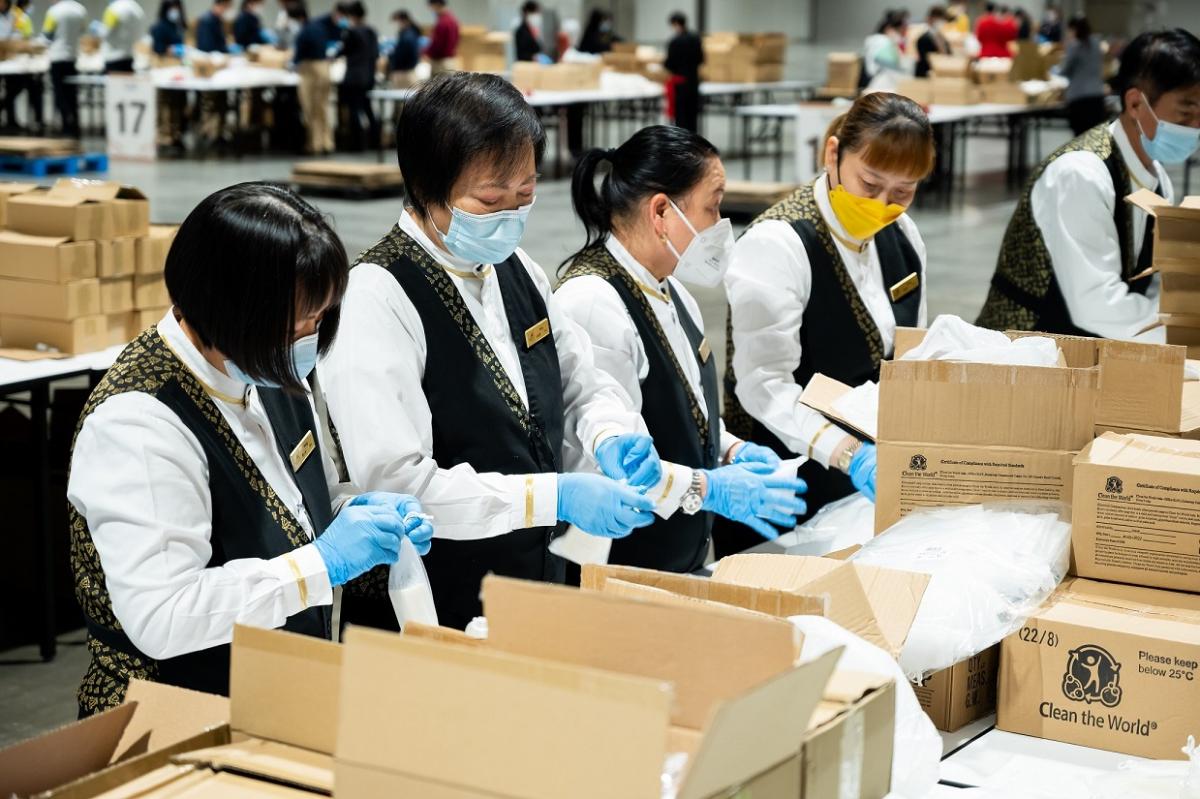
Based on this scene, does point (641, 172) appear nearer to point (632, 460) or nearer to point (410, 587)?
point (632, 460)

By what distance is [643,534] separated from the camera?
109 inches

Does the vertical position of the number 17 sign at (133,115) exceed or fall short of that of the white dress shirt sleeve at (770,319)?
it exceeds it

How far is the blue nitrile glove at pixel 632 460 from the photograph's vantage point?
7.93 feet

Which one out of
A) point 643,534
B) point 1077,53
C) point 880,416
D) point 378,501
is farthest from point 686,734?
point 1077,53

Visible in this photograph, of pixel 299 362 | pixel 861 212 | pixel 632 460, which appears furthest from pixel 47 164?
pixel 299 362

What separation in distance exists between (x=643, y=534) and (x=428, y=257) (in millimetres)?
760

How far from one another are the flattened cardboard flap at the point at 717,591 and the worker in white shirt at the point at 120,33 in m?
15.5

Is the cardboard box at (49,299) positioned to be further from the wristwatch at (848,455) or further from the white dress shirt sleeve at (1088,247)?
the white dress shirt sleeve at (1088,247)

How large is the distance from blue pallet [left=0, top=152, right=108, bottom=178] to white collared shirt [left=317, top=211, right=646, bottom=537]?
395 inches

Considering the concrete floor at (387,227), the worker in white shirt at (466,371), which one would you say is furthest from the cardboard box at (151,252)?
the worker in white shirt at (466,371)

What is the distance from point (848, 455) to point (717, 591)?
1.33 m

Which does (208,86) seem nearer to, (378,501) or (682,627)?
(378,501)

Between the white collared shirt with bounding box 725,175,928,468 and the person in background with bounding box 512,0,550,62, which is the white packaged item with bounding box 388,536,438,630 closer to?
the white collared shirt with bounding box 725,175,928,468

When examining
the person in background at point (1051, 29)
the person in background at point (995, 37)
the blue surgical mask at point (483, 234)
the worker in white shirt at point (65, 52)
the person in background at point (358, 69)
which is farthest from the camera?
the person in background at point (1051, 29)
